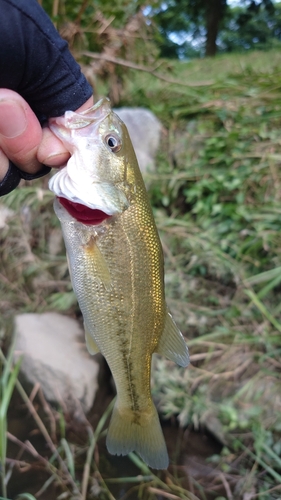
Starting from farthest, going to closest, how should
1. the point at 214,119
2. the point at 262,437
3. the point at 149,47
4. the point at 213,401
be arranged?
the point at 149,47
the point at 214,119
the point at 213,401
the point at 262,437

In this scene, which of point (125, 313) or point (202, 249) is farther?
point (202, 249)

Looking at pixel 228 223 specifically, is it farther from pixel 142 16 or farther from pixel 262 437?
pixel 142 16

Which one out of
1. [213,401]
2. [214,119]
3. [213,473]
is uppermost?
[214,119]

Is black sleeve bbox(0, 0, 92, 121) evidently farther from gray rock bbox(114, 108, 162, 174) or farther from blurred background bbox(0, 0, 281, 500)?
gray rock bbox(114, 108, 162, 174)

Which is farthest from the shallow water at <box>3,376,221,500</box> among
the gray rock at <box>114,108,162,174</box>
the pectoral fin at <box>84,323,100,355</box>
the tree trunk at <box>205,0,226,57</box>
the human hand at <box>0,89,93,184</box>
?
the tree trunk at <box>205,0,226,57</box>

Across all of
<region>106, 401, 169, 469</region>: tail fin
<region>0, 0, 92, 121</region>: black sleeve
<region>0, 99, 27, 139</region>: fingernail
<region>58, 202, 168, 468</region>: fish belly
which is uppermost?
<region>0, 0, 92, 121</region>: black sleeve

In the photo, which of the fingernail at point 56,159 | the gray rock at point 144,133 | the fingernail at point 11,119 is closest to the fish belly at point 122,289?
the fingernail at point 56,159

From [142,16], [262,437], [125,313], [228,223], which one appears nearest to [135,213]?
[125,313]
